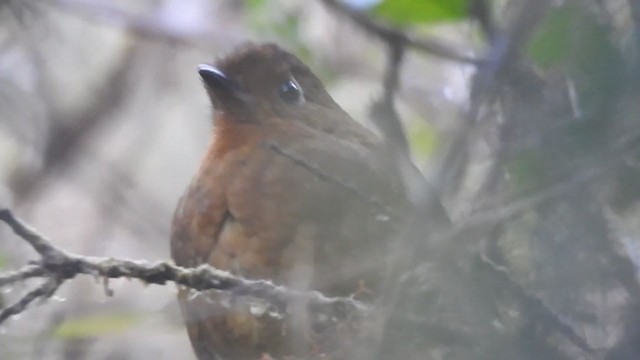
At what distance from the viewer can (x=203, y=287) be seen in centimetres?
140

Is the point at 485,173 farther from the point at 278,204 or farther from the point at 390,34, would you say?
the point at 278,204

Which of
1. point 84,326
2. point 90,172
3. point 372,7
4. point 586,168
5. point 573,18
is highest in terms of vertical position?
point 90,172

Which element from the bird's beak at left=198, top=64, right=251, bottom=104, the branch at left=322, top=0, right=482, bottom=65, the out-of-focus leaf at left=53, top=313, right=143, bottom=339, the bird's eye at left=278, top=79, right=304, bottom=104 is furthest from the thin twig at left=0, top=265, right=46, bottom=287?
the bird's eye at left=278, top=79, right=304, bottom=104

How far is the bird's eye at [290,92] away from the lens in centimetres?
247

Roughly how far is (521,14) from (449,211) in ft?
0.57

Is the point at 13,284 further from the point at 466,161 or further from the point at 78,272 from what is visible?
the point at 466,161

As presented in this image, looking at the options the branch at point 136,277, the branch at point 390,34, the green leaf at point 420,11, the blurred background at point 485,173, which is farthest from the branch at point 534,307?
the green leaf at point 420,11

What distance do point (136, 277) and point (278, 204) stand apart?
1.90 feet

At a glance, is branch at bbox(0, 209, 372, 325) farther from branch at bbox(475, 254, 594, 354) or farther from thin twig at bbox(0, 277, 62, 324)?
branch at bbox(475, 254, 594, 354)

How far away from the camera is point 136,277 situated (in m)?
1.39

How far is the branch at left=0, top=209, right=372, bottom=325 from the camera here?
4.37 ft

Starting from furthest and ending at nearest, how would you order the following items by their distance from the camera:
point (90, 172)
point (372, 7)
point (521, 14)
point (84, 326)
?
point (90, 172)
point (84, 326)
point (372, 7)
point (521, 14)

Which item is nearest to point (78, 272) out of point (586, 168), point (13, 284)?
point (13, 284)

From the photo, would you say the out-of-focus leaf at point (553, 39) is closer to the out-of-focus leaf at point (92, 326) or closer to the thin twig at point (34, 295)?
the thin twig at point (34, 295)
